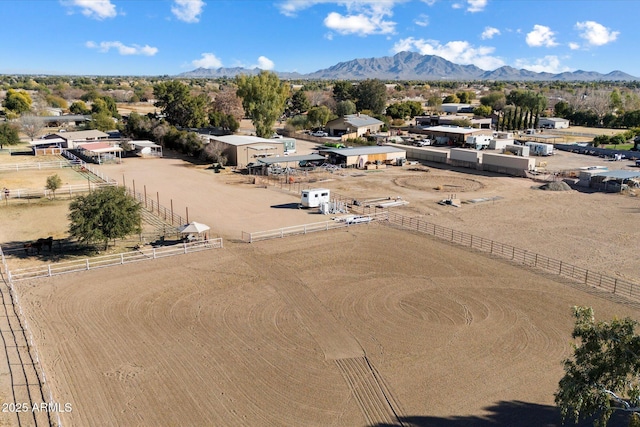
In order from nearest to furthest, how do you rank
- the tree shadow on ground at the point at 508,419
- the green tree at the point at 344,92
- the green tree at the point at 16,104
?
the tree shadow on ground at the point at 508,419, the green tree at the point at 16,104, the green tree at the point at 344,92

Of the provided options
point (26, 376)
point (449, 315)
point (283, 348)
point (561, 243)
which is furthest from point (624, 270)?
point (26, 376)

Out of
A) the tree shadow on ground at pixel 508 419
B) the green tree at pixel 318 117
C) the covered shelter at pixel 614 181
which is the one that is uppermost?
the green tree at pixel 318 117

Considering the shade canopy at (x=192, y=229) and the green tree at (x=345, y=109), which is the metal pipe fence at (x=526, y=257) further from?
the green tree at (x=345, y=109)

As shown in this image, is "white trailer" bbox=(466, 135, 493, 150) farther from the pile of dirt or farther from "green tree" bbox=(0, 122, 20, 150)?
"green tree" bbox=(0, 122, 20, 150)

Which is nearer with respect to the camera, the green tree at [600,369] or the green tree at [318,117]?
the green tree at [600,369]

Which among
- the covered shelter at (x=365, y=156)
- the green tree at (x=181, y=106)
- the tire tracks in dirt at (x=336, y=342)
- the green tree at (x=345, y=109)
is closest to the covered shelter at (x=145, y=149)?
the green tree at (x=181, y=106)

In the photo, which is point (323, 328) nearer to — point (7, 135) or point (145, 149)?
point (145, 149)
